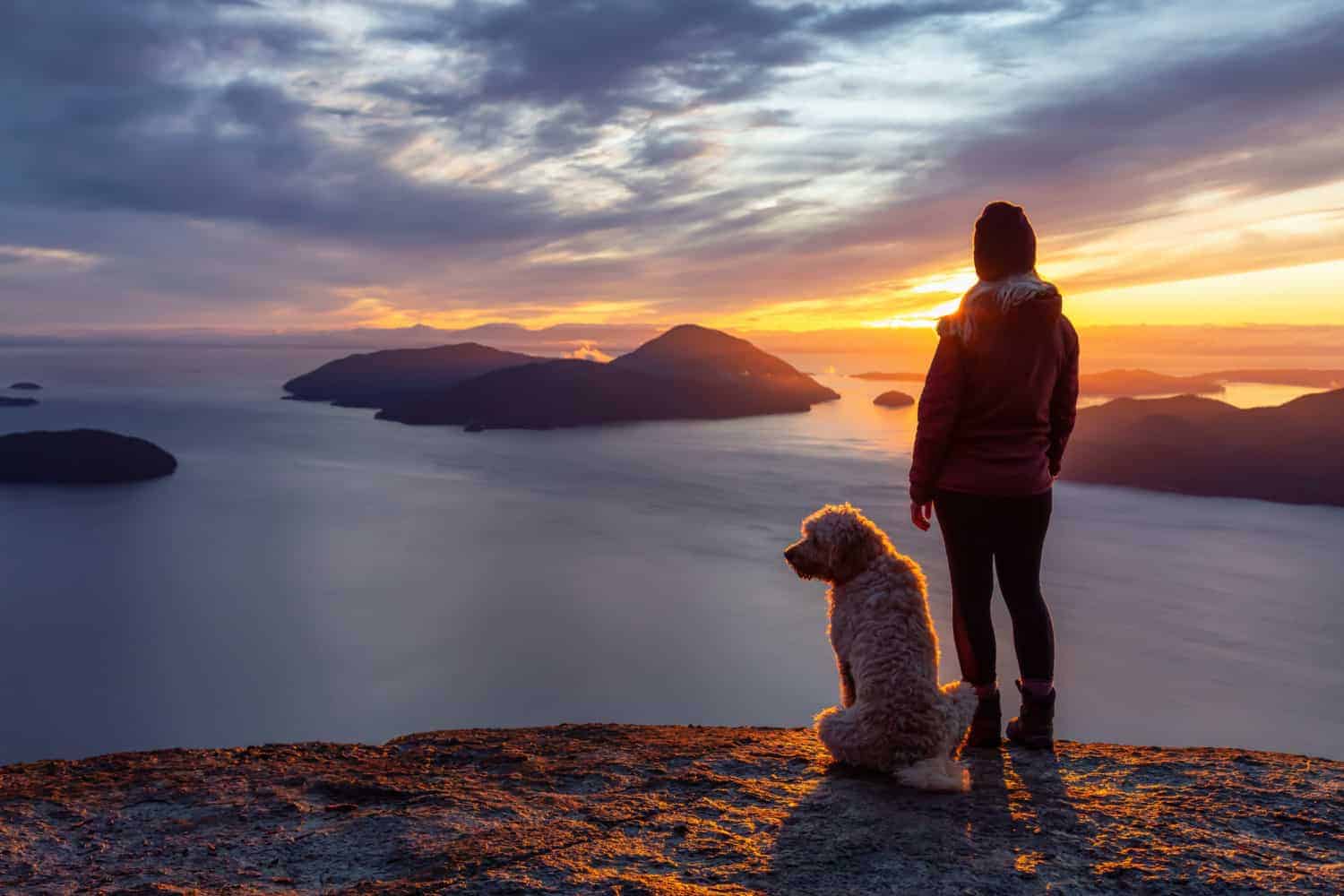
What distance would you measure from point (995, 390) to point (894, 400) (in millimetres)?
161979

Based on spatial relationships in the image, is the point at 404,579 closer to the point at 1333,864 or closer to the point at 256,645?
the point at 256,645

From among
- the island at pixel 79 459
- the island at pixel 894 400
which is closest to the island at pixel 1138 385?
the island at pixel 894 400

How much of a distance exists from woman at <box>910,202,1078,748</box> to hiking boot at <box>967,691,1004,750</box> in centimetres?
29

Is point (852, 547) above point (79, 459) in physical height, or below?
above

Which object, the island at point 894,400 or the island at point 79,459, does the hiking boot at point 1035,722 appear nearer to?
the island at point 79,459

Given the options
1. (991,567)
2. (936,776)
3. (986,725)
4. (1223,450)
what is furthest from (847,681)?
(1223,450)

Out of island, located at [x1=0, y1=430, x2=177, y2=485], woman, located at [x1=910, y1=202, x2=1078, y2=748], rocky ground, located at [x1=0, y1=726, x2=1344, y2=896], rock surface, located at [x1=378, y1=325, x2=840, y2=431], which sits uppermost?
rock surface, located at [x1=378, y1=325, x2=840, y2=431]

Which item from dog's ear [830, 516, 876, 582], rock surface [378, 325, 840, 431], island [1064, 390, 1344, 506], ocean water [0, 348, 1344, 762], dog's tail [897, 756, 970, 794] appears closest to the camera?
dog's tail [897, 756, 970, 794]

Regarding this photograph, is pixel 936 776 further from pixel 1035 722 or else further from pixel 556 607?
pixel 556 607

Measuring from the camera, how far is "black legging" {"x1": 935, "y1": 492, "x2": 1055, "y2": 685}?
3.51 meters

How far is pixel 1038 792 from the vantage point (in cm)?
324

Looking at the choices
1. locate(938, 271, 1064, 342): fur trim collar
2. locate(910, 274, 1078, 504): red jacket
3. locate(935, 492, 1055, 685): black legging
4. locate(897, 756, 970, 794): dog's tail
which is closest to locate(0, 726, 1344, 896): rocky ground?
locate(897, 756, 970, 794): dog's tail

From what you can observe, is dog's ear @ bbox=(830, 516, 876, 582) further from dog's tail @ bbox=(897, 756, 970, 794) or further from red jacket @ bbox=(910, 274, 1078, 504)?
dog's tail @ bbox=(897, 756, 970, 794)

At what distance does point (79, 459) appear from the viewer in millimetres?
98688
